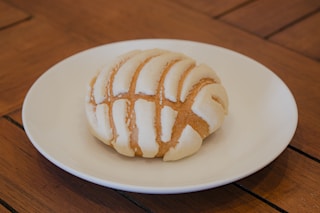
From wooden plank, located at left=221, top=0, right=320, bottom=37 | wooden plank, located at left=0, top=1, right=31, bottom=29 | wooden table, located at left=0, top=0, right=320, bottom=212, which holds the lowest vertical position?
wooden plank, located at left=0, top=1, right=31, bottom=29

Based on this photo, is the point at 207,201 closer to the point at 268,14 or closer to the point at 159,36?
the point at 159,36

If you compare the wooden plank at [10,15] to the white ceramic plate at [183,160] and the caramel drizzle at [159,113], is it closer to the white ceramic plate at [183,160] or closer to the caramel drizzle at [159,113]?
the white ceramic plate at [183,160]

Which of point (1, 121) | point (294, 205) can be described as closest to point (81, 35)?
point (1, 121)

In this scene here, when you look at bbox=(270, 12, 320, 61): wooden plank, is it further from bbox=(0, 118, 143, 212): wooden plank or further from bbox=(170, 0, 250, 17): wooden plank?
bbox=(0, 118, 143, 212): wooden plank

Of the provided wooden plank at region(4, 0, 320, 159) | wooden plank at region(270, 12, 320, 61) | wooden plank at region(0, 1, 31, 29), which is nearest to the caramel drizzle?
wooden plank at region(4, 0, 320, 159)

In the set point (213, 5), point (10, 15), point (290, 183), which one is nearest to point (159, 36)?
point (213, 5)

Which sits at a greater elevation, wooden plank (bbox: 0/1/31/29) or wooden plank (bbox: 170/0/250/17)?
wooden plank (bbox: 170/0/250/17)

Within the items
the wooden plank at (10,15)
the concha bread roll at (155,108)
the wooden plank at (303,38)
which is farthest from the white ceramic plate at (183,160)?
the wooden plank at (10,15)
